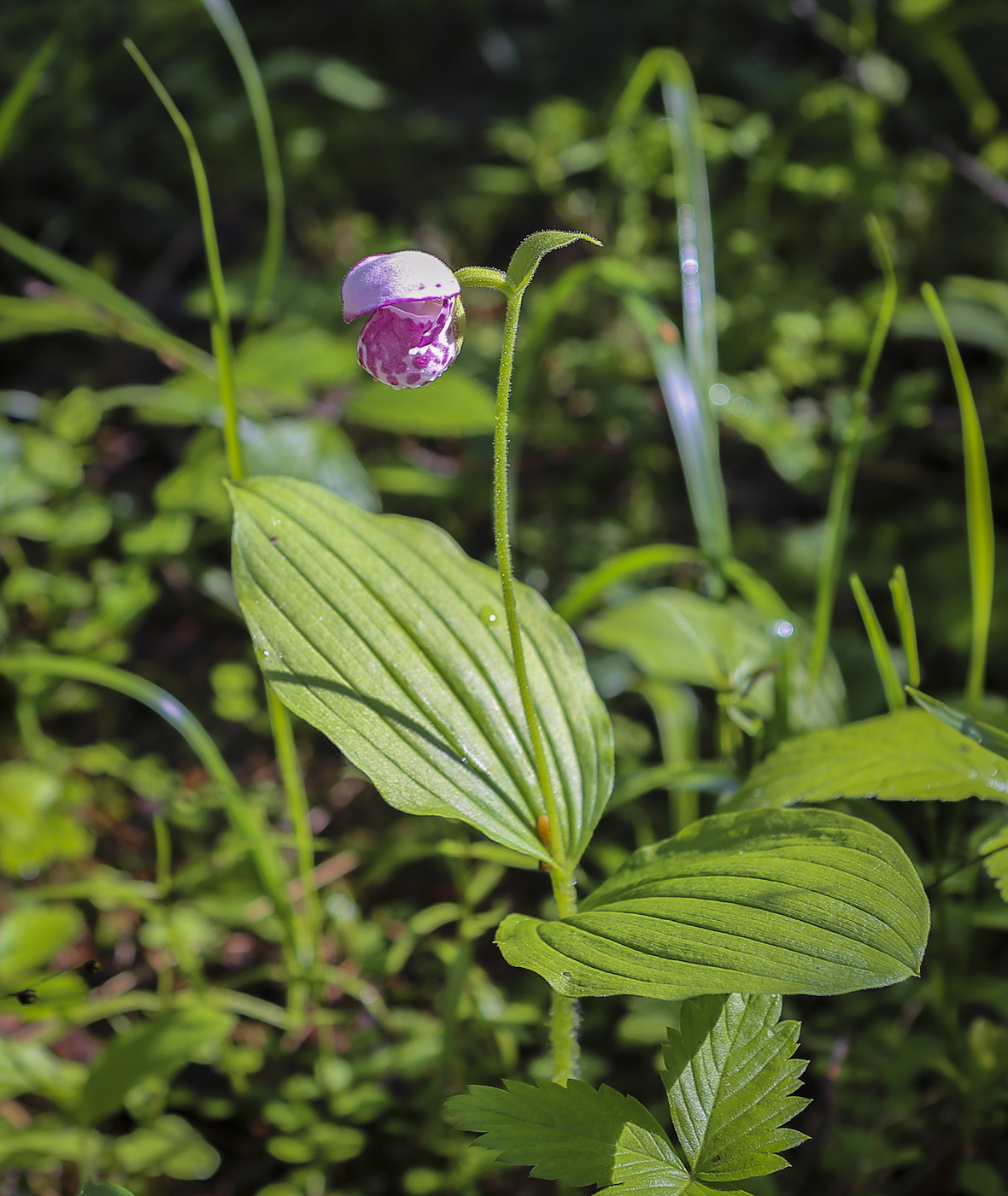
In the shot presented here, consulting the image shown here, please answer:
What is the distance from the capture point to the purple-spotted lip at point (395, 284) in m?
0.89

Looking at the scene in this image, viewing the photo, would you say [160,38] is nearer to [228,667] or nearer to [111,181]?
[111,181]

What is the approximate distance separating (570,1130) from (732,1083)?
0.56 ft

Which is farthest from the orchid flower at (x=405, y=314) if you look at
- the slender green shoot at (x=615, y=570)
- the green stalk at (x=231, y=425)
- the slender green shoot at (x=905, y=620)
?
the slender green shoot at (x=905, y=620)

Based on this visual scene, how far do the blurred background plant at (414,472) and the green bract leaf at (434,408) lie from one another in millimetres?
11

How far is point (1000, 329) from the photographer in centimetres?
228

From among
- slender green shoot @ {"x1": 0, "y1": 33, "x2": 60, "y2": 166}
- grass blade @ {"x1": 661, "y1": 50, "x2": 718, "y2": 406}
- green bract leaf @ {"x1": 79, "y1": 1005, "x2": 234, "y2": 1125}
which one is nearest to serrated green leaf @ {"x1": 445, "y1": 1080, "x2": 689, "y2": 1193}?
green bract leaf @ {"x1": 79, "y1": 1005, "x2": 234, "y2": 1125}

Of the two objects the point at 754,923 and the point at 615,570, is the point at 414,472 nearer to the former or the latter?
the point at 615,570

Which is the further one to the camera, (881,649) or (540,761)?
(881,649)

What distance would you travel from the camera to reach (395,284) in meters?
0.90

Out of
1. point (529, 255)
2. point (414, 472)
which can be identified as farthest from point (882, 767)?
point (414, 472)

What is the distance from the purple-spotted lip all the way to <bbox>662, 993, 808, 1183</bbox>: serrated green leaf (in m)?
0.79

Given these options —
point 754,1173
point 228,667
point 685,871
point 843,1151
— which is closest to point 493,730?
point 685,871

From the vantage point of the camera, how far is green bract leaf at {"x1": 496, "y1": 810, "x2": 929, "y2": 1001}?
85 cm

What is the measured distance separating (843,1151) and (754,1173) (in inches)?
→ 18.7
